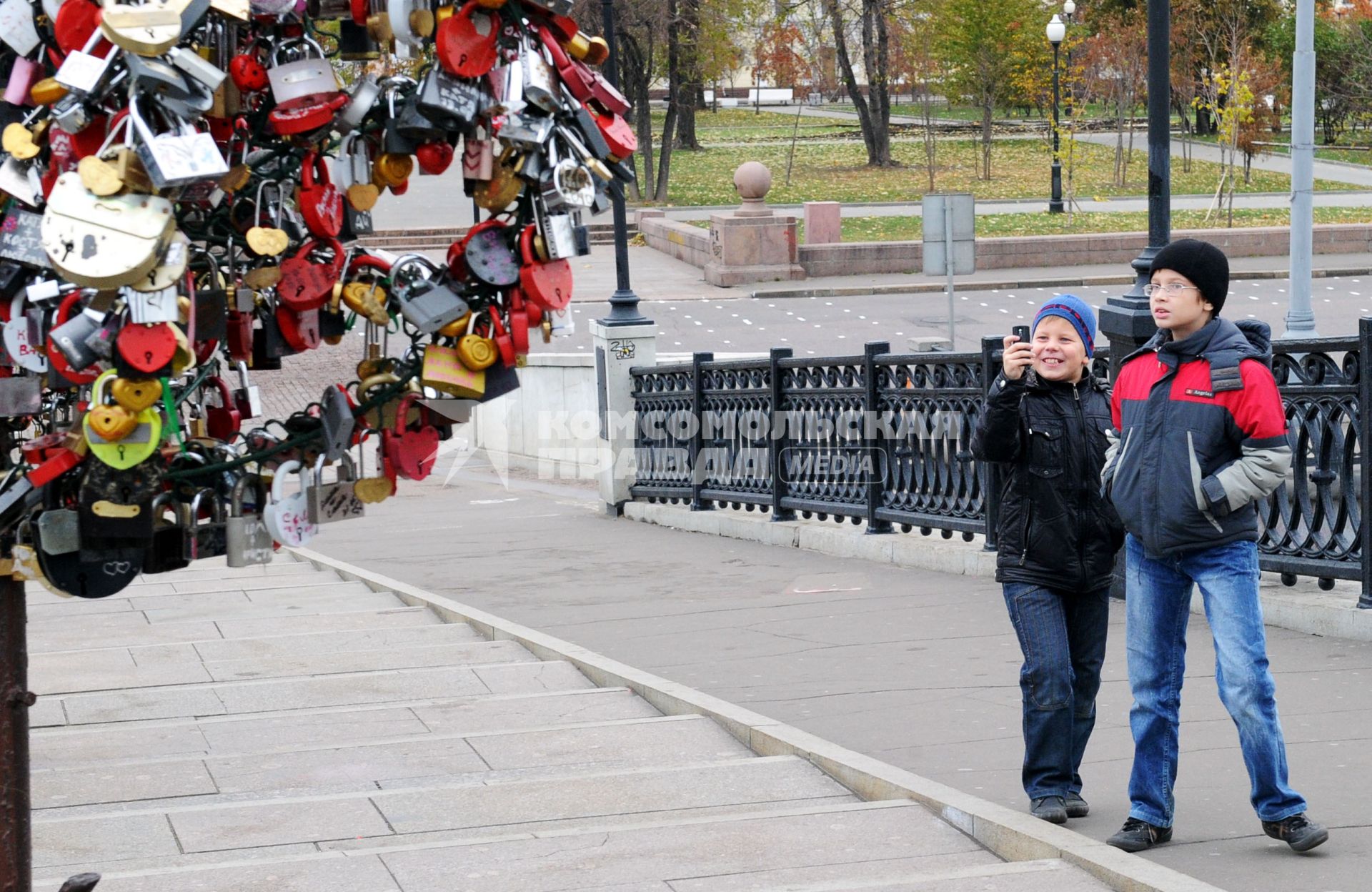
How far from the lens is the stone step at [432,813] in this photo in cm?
494

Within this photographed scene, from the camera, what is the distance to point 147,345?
2.74 m

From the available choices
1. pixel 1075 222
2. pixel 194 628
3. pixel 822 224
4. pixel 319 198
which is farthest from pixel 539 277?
pixel 1075 222

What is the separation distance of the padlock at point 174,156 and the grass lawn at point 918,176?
136 ft

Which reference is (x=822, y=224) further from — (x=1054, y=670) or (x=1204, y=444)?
(x=1204, y=444)

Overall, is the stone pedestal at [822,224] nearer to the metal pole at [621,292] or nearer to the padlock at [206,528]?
the metal pole at [621,292]

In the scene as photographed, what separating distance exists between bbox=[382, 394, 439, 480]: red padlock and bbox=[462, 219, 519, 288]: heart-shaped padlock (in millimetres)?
309

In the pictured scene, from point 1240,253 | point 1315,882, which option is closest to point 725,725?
point 1315,882

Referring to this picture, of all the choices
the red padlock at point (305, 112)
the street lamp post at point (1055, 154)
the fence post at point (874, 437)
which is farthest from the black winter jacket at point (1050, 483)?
the street lamp post at point (1055, 154)

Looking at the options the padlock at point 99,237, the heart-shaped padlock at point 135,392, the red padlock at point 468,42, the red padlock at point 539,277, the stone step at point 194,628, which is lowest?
the stone step at point 194,628

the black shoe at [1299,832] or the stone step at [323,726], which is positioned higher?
the black shoe at [1299,832]

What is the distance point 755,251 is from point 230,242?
30.2 metres

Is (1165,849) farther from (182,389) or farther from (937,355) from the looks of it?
(937,355)

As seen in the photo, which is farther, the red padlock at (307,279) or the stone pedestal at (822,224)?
the stone pedestal at (822,224)

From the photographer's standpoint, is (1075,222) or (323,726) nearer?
(323,726)
